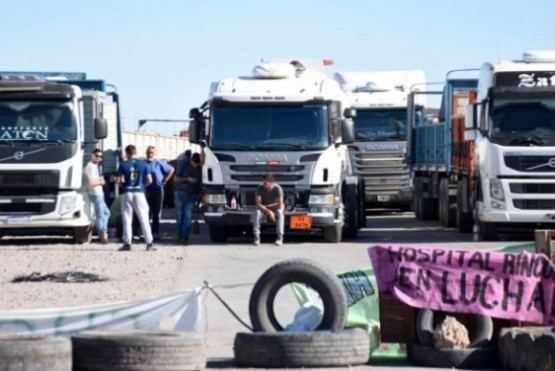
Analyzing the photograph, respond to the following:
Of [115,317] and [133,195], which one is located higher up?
[133,195]

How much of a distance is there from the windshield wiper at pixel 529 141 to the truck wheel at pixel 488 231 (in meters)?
1.96

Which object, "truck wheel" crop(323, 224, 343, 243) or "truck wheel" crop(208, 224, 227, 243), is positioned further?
"truck wheel" crop(208, 224, 227, 243)

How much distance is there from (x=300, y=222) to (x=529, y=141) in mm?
4365

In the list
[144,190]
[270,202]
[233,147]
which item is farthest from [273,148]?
[144,190]

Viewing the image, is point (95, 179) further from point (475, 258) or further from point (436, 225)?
point (475, 258)

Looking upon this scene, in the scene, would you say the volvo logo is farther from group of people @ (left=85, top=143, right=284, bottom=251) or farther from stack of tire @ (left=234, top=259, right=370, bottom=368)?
stack of tire @ (left=234, top=259, right=370, bottom=368)

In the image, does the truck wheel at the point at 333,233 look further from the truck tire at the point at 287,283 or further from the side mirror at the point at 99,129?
the truck tire at the point at 287,283

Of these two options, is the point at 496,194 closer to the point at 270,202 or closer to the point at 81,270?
the point at 270,202

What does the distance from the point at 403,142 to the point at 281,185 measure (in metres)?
11.6

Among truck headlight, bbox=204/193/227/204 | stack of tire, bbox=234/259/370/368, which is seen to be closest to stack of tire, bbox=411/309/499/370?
stack of tire, bbox=234/259/370/368

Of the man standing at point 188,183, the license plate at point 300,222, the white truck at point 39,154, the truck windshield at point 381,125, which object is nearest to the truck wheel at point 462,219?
the license plate at point 300,222

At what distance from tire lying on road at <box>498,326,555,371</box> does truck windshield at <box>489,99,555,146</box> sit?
46.2ft

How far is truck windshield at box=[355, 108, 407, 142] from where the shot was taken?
121 ft

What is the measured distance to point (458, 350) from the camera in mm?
11906
